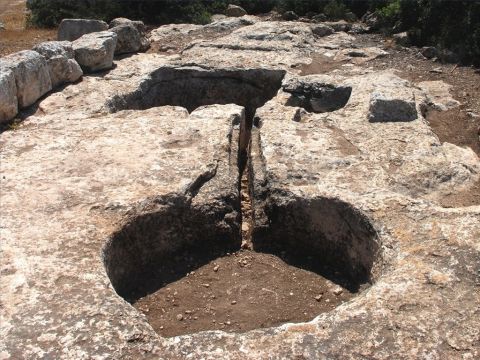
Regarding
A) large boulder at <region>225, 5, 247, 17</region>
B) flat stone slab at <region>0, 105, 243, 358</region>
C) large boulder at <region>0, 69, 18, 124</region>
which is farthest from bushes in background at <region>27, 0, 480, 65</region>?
large boulder at <region>0, 69, 18, 124</region>

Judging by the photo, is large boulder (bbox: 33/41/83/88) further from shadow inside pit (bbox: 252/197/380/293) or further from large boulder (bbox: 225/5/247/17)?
large boulder (bbox: 225/5/247/17)

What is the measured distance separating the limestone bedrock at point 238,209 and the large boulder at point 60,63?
0.96 feet

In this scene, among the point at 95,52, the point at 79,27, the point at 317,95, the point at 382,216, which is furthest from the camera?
the point at 79,27

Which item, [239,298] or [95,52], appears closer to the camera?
[239,298]

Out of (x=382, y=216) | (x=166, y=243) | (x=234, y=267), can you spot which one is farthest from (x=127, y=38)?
(x=382, y=216)

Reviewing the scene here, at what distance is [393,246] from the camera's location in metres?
4.49

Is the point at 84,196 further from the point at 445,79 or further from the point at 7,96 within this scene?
the point at 445,79

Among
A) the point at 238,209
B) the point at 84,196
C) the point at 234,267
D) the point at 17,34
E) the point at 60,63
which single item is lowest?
the point at 17,34

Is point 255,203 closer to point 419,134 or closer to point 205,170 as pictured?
point 205,170

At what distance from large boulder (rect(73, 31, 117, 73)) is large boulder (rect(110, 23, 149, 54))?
2.09ft

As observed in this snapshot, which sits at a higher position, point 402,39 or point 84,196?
point 402,39

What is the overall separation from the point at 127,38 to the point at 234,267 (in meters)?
5.70

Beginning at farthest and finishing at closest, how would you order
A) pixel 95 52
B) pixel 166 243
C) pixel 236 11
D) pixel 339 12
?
pixel 236 11
pixel 339 12
pixel 95 52
pixel 166 243

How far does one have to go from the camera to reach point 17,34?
15.0 meters
